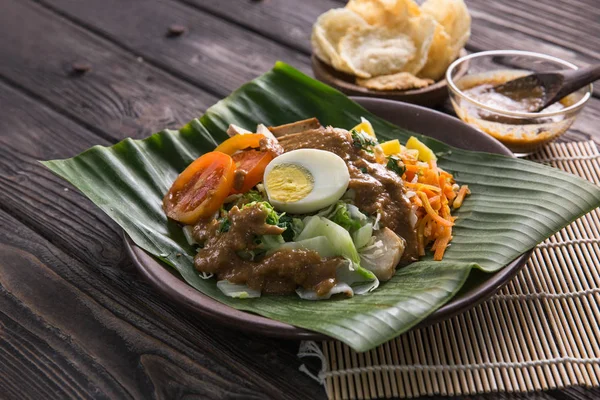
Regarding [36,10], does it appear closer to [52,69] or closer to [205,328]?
[52,69]

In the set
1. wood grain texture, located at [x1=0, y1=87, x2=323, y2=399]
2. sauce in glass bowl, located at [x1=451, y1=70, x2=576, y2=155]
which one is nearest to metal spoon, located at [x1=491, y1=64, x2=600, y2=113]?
sauce in glass bowl, located at [x1=451, y1=70, x2=576, y2=155]

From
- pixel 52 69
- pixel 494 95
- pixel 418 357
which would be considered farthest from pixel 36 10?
pixel 418 357

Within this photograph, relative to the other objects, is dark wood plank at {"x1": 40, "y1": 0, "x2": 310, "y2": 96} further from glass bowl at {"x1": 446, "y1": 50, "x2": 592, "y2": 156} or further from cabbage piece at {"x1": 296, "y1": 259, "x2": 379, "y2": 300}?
cabbage piece at {"x1": 296, "y1": 259, "x2": 379, "y2": 300}

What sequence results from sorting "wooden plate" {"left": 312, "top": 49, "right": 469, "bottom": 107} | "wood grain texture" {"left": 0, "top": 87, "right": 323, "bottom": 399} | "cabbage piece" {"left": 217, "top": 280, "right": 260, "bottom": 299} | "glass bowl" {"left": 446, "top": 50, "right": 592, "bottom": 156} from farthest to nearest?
1. "wooden plate" {"left": 312, "top": 49, "right": 469, "bottom": 107}
2. "glass bowl" {"left": 446, "top": 50, "right": 592, "bottom": 156}
3. "cabbage piece" {"left": 217, "top": 280, "right": 260, "bottom": 299}
4. "wood grain texture" {"left": 0, "top": 87, "right": 323, "bottom": 399}

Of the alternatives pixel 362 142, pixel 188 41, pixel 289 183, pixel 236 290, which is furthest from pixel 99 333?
pixel 188 41

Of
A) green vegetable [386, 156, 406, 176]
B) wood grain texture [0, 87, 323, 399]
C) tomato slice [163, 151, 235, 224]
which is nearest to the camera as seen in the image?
wood grain texture [0, 87, 323, 399]

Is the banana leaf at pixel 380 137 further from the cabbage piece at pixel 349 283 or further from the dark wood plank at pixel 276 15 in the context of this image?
the dark wood plank at pixel 276 15

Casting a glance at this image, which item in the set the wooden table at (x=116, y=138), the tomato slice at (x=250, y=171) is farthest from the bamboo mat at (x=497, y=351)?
the tomato slice at (x=250, y=171)
